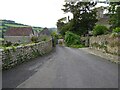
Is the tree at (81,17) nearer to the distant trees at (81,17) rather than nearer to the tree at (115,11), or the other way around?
the distant trees at (81,17)

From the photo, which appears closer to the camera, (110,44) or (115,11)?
(110,44)

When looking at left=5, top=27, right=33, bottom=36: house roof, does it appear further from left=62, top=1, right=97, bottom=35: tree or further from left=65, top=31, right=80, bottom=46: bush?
left=65, top=31, right=80, bottom=46: bush

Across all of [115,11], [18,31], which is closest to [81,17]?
[18,31]

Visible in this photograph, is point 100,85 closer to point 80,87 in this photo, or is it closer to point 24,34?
point 80,87

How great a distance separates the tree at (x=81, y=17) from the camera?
216ft

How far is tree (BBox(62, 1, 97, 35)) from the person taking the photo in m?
65.9

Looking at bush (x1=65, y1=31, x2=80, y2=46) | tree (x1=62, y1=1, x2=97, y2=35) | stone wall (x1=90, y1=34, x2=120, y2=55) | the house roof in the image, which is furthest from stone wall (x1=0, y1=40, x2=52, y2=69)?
the house roof

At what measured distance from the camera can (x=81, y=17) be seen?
66.2 metres

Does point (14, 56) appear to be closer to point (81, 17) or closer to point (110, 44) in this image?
point (110, 44)

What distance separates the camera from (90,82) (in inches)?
376

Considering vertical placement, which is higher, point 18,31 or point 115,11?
point 115,11

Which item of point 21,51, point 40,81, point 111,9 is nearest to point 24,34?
point 111,9

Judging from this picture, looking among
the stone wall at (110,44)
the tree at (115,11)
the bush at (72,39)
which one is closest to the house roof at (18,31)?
the bush at (72,39)

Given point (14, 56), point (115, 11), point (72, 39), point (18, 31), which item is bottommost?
point (72, 39)
